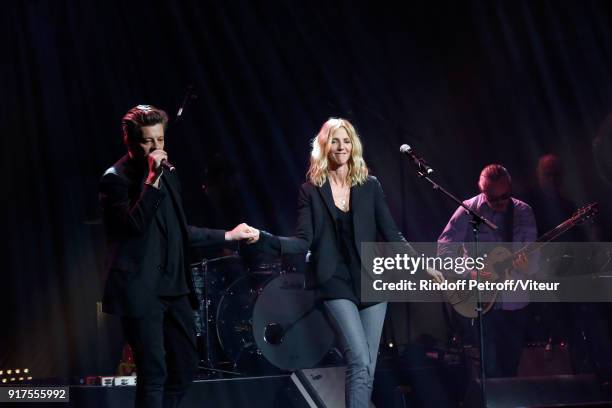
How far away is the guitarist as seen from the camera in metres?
5.93

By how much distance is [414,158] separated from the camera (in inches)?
185

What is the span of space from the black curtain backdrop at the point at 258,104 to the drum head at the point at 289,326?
97cm

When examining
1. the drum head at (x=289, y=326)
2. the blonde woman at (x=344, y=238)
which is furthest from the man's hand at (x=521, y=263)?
the blonde woman at (x=344, y=238)

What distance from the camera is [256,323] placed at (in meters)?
6.07

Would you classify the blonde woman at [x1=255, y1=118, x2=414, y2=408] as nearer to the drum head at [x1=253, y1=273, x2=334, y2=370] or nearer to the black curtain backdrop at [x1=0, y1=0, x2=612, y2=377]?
the drum head at [x1=253, y1=273, x2=334, y2=370]

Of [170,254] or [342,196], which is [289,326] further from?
[170,254]

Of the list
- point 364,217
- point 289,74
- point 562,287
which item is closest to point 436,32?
point 289,74

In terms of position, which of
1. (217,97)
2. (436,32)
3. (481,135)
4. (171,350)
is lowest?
(171,350)

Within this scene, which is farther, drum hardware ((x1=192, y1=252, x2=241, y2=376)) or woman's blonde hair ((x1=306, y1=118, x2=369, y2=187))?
drum hardware ((x1=192, y1=252, x2=241, y2=376))

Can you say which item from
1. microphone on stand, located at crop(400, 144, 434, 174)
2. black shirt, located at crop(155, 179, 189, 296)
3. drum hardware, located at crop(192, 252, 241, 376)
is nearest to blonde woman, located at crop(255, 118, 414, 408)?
microphone on stand, located at crop(400, 144, 434, 174)

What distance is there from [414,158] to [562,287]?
2376mm

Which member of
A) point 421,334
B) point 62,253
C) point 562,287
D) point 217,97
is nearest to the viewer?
point 562,287

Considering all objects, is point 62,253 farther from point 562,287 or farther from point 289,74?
point 562,287

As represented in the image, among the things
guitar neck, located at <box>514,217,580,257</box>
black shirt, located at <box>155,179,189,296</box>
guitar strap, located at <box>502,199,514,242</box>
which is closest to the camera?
black shirt, located at <box>155,179,189,296</box>
